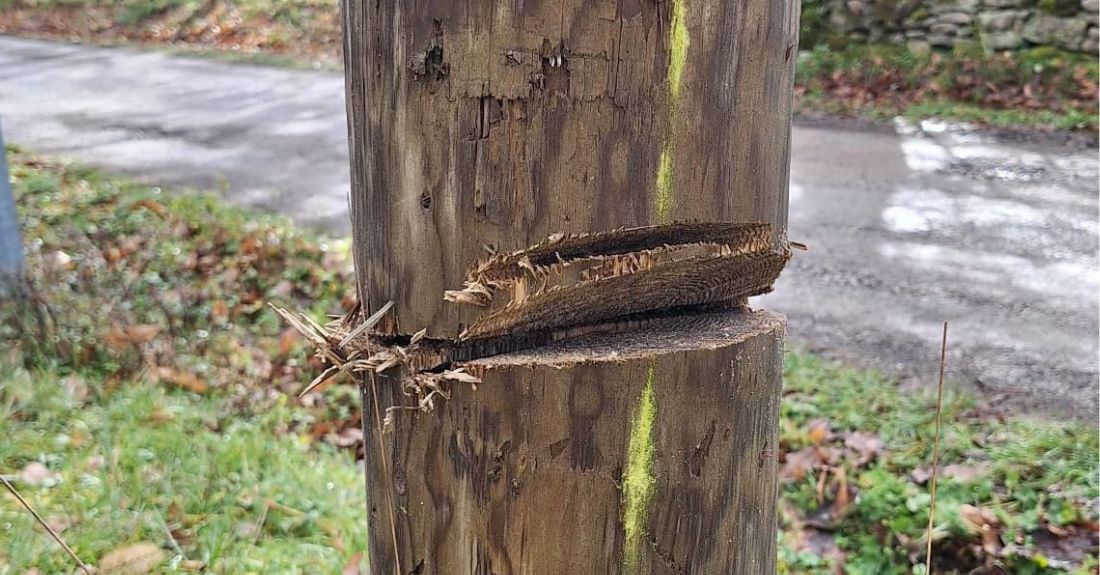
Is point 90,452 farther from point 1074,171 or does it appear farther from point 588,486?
point 1074,171

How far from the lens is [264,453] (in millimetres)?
3516

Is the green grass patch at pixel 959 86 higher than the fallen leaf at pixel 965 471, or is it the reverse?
the green grass patch at pixel 959 86

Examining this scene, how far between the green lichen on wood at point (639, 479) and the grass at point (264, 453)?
1934 mm

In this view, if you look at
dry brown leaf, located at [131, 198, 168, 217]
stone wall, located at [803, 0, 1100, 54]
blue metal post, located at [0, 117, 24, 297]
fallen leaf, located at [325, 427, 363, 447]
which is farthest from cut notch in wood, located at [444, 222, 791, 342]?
stone wall, located at [803, 0, 1100, 54]

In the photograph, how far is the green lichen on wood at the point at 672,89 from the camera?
956mm

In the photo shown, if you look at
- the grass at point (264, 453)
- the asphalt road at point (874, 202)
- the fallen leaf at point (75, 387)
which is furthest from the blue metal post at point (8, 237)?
the asphalt road at point (874, 202)

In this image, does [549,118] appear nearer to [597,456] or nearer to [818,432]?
[597,456]

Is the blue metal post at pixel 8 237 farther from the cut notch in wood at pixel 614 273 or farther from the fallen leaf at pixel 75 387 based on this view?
the cut notch in wood at pixel 614 273

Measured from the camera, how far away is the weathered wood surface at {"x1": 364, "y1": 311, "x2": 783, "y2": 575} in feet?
3.39

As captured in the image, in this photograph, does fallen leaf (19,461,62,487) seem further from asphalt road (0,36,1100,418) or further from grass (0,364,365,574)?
asphalt road (0,36,1100,418)

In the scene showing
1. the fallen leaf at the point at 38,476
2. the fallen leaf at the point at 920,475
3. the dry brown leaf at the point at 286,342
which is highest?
the fallen leaf at the point at 38,476

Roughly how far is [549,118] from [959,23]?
1084 cm

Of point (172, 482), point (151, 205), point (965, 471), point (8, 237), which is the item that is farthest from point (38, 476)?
point (151, 205)

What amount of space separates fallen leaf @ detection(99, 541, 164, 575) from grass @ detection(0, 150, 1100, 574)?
6 centimetres
